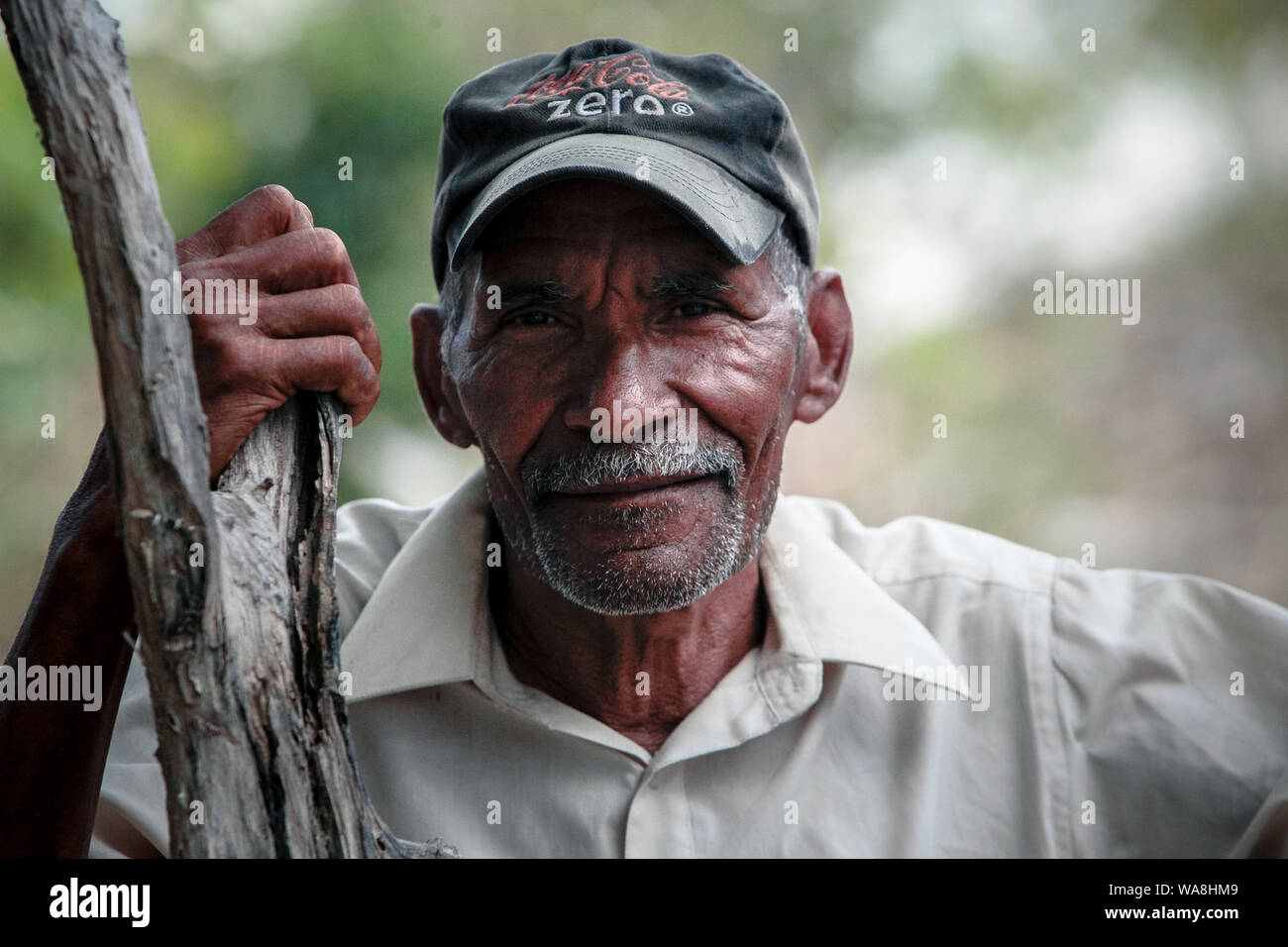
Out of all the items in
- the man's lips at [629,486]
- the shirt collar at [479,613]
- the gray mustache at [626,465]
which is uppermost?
the gray mustache at [626,465]

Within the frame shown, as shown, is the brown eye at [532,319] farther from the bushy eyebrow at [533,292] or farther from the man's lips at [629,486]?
the man's lips at [629,486]

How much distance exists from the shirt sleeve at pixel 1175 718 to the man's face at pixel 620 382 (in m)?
0.60

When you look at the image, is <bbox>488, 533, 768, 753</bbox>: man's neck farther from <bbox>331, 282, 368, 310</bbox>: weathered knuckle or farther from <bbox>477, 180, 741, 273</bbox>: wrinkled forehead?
<bbox>331, 282, 368, 310</bbox>: weathered knuckle

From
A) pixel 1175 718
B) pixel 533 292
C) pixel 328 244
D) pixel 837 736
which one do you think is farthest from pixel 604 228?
pixel 1175 718

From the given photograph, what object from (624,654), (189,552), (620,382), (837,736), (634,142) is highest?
(634,142)

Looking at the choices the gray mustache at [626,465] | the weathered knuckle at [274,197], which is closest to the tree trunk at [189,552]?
the weathered knuckle at [274,197]

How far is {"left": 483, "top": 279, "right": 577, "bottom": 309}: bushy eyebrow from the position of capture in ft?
5.42

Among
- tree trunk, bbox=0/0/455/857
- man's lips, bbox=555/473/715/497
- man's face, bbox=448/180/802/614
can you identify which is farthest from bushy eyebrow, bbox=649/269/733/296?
tree trunk, bbox=0/0/455/857

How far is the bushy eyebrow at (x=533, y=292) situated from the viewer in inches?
65.1

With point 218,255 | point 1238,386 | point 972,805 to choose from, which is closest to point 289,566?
point 218,255

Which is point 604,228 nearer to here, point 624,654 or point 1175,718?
point 624,654

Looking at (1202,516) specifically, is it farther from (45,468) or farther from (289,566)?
(289,566)

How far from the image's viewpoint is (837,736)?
5.85 feet

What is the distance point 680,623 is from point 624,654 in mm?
96
